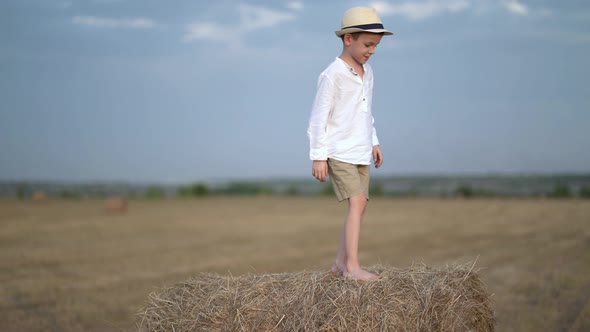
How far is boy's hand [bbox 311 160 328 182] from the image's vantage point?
3.89m

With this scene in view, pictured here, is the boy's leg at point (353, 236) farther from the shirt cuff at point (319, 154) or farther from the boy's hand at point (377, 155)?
the boy's hand at point (377, 155)

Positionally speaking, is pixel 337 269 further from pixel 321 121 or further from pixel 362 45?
pixel 362 45

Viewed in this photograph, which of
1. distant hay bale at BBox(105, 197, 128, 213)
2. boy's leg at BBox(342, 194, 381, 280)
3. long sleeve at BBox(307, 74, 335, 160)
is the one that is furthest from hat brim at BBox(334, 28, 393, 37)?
distant hay bale at BBox(105, 197, 128, 213)

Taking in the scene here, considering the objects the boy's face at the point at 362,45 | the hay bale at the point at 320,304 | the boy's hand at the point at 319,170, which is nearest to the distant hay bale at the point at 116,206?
the hay bale at the point at 320,304

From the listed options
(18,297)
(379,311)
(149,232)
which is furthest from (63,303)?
(149,232)

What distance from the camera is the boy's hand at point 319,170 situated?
3887 millimetres

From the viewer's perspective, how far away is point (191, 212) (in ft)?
59.4

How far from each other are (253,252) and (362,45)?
6.46 metres

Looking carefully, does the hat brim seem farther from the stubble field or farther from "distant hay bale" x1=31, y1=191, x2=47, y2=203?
"distant hay bale" x1=31, y1=191, x2=47, y2=203

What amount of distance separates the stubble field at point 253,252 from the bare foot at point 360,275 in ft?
1.66

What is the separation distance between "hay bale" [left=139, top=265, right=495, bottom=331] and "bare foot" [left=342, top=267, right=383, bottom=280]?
67mm

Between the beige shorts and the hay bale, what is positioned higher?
the beige shorts

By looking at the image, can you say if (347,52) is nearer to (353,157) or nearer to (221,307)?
(353,157)

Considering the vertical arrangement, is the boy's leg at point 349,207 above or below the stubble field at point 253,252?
above
